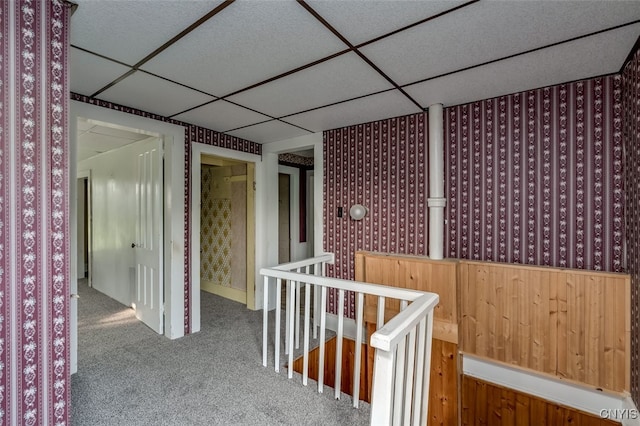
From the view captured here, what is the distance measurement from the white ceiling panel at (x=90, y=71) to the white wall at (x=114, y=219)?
126 cm

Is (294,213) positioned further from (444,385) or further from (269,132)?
(444,385)

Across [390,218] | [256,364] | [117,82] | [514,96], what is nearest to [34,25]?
[117,82]

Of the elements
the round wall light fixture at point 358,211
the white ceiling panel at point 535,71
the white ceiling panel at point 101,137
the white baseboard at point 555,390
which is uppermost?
the white ceiling panel at point 535,71

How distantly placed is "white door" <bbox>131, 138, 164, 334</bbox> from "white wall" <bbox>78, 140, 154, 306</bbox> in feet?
0.73

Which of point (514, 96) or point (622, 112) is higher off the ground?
point (514, 96)

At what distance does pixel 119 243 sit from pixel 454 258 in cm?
402

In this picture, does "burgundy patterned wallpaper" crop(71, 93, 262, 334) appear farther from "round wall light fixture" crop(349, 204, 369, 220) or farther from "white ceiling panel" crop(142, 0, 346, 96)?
"round wall light fixture" crop(349, 204, 369, 220)

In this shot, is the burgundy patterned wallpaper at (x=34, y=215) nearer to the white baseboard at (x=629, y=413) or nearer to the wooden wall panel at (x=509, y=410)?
the wooden wall panel at (x=509, y=410)

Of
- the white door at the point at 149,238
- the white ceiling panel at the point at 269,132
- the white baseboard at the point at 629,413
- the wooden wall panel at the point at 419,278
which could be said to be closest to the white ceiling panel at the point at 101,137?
the white door at the point at 149,238

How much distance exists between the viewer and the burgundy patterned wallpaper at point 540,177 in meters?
2.15

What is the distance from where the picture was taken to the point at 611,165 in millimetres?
2133

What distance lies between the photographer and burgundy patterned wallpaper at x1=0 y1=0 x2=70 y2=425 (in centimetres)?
120

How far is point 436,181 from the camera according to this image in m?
2.71

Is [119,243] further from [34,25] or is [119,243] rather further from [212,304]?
[34,25]
